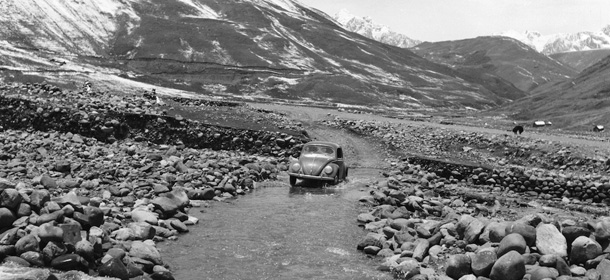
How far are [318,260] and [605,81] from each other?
489 feet

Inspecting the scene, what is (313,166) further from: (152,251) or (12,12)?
(12,12)

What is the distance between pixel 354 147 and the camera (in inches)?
2013

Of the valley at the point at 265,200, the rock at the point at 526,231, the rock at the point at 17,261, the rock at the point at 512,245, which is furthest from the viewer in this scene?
the rock at the point at 526,231

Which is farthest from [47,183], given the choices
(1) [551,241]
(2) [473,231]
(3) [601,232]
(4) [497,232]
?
(3) [601,232]

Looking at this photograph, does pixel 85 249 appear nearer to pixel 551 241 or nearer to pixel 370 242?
pixel 370 242

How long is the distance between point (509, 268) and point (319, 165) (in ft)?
59.9

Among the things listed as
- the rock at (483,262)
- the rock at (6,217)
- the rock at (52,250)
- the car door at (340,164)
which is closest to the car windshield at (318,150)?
the car door at (340,164)

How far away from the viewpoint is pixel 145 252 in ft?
48.9

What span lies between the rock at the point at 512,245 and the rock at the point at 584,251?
1.27m

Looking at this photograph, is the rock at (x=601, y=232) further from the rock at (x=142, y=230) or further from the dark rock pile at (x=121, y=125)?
the dark rock pile at (x=121, y=125)

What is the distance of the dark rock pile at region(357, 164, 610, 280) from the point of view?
44.2 ft

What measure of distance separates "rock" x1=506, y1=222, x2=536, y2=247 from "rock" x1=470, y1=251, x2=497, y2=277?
1389mm

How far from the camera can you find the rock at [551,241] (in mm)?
14297

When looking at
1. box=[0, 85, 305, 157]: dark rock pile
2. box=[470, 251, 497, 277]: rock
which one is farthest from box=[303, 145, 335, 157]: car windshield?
box=[470, 251, 497, 277]: rock
